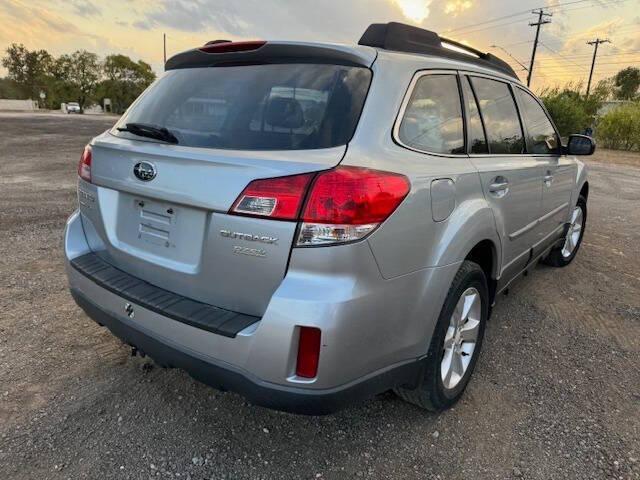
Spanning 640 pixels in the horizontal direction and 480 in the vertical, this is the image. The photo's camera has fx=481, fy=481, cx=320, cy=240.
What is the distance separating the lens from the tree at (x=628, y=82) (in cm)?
5816

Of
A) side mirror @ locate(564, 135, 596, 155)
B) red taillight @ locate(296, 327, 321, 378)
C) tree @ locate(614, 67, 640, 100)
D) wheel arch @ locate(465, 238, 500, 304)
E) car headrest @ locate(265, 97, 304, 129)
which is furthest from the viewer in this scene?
tree @ locate(614, 67, 640, 100)

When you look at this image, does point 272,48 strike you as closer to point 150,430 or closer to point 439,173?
point 439,173

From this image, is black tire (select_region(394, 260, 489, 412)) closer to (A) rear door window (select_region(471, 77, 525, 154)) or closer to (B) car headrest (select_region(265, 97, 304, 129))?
(A) rear door window (select_region(471, 77, 525, 154))

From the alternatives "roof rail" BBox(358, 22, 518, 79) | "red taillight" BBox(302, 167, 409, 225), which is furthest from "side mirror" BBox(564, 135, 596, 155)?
"red taillight" BBox(302, 167, 409, 225)

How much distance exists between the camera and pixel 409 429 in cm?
240

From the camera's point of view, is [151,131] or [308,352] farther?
[151,131]

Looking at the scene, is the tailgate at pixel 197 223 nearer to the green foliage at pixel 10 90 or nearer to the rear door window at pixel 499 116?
the rear door window at pixel 499 116

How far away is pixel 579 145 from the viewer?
4023 millimetres

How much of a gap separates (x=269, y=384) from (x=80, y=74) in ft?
304

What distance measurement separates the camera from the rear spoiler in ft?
6.73

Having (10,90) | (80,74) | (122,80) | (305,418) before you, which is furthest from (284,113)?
(10,90)

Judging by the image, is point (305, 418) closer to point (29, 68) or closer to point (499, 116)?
point (499, 116)

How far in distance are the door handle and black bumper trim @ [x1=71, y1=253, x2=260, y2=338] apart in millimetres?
1557

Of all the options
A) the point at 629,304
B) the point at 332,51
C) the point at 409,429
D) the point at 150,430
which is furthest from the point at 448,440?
the point at 629,304
